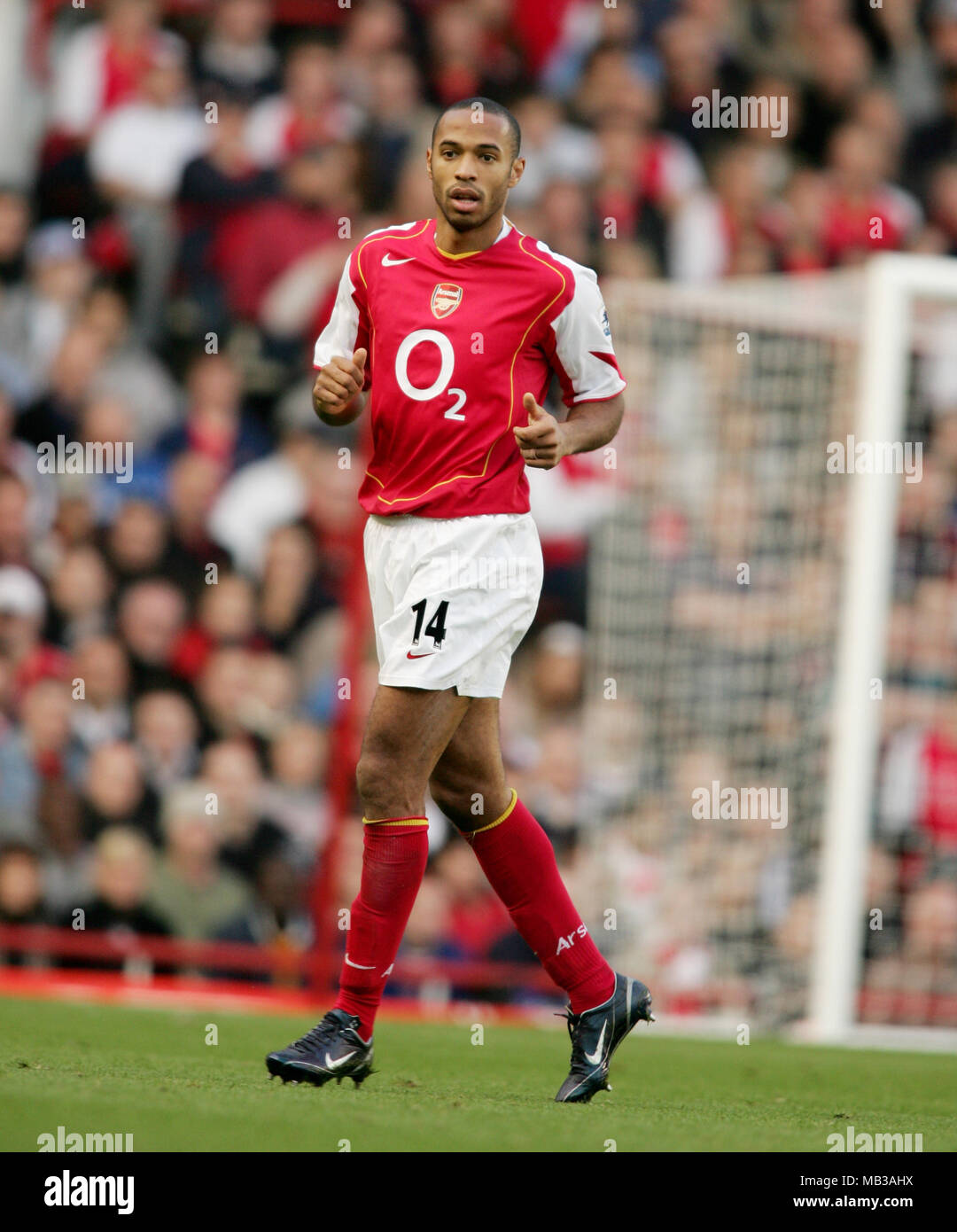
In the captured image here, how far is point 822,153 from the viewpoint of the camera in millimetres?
12484

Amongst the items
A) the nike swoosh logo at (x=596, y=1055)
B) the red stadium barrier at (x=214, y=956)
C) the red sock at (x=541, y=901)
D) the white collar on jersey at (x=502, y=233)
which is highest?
the white collar on jersey at (x=502, y=233)

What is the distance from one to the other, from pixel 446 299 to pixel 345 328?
1.02 feet

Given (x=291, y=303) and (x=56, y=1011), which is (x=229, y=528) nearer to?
(x=291, y=303)

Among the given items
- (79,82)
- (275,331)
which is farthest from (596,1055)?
(79,82)

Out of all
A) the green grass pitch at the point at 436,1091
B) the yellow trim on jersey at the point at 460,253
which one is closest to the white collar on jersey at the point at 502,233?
the yellow trim on jersey at the point at 460,253

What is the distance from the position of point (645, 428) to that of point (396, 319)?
4185 mm

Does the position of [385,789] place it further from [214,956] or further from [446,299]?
[214,956]

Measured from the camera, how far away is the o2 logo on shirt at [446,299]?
15.2ft

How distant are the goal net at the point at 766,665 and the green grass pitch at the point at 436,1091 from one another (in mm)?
1142

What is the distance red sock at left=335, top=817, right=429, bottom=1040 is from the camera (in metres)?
4.63

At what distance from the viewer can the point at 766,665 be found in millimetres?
8422

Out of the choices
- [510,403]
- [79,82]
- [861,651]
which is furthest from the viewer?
[79,82]

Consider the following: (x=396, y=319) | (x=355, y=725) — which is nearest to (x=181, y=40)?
(x=355, y=725)

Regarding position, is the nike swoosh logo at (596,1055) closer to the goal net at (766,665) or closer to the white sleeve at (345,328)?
the white sleeve at (345,328)
